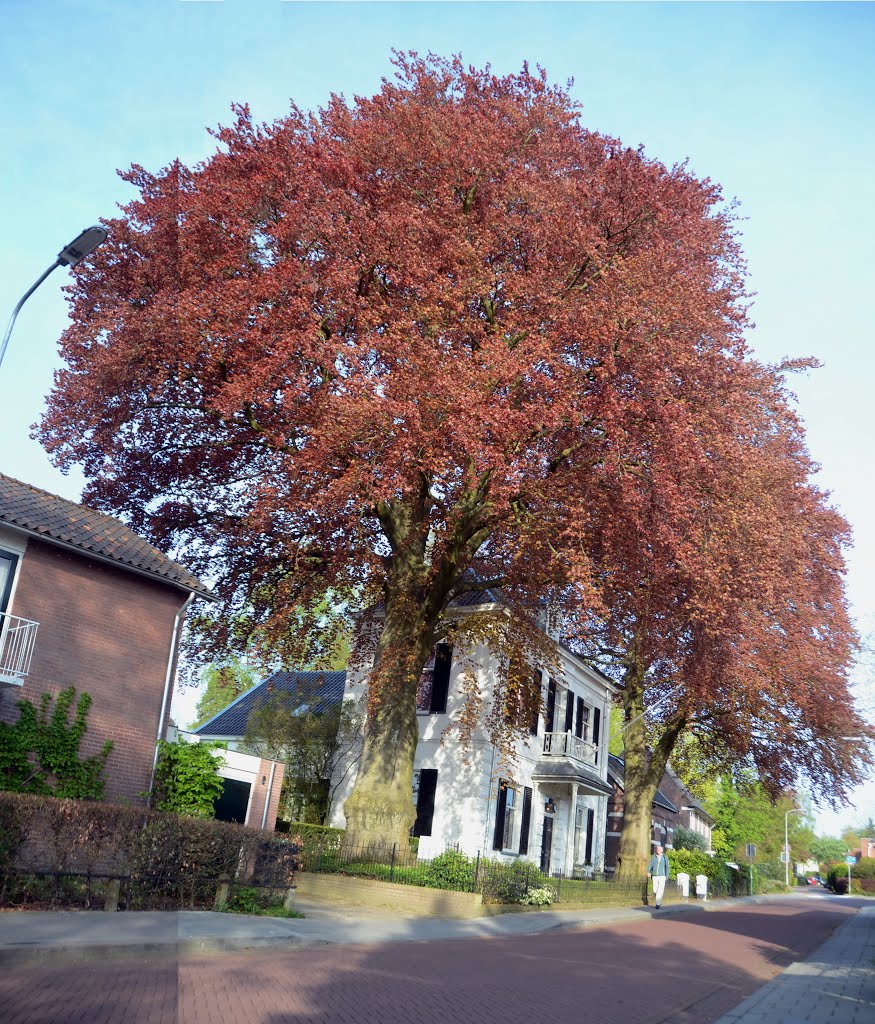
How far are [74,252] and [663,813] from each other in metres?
56.7

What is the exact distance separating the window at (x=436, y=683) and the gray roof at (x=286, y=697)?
11.9 ft

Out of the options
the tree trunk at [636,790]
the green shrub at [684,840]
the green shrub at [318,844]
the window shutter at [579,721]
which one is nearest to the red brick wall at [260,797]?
the green shrub at [318,844]

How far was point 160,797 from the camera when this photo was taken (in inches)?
733

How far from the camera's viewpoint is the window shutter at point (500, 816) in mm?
28002

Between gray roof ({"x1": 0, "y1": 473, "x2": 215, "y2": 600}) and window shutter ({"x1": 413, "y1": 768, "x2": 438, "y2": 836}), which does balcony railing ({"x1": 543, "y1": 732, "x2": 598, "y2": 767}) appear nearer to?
window shutter ({"x1": 413, "y1": 768, "x2": 438, "y2": 836})

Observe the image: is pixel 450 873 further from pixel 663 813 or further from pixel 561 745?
pixel 663 813

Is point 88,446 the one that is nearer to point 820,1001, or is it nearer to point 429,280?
point 429,280

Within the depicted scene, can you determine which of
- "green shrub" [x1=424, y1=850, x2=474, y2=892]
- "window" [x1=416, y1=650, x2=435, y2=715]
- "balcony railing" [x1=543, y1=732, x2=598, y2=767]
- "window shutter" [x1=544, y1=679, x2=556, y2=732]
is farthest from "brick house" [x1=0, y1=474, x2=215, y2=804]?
"balcony railing" [x1=543, y1=732, x2=598, y2=767]

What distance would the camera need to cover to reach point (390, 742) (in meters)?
21.8

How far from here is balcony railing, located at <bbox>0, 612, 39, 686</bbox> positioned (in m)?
15.9

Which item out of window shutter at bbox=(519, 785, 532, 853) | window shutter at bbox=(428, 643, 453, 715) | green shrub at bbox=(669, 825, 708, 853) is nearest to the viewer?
window shutter at bbox=(428, 643, 453, 715)

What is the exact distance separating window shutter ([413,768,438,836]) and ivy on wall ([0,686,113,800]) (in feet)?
42.0

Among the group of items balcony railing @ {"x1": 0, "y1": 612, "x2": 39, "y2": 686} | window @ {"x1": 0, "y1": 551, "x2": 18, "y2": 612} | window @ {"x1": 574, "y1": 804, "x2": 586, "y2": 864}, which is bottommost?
window @ {"x1": 574, "y1": 804, "x2": 586, "y2": 864}

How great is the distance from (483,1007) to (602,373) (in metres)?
11.5
